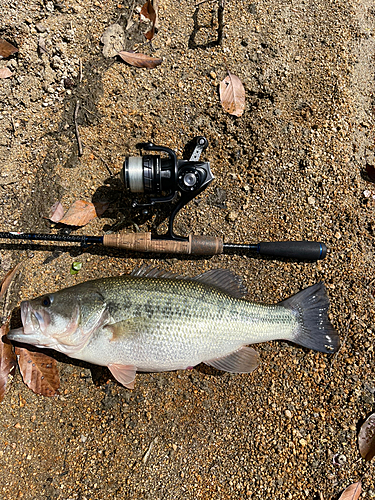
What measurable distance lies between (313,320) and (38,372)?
236 cm

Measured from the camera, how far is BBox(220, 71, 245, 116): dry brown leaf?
300 centimetres

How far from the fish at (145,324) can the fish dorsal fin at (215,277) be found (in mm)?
84

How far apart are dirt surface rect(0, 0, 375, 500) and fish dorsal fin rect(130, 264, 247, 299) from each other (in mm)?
186

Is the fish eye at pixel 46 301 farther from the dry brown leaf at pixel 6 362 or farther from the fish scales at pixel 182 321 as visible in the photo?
the dry brown leaf at pixel 6 362

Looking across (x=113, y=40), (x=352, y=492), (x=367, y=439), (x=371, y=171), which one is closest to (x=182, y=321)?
(x=367, y=439)

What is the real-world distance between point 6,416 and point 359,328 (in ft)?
10.1

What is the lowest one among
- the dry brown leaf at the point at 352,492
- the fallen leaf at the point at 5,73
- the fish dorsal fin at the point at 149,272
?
the dry brown leaf at the point at 352,492

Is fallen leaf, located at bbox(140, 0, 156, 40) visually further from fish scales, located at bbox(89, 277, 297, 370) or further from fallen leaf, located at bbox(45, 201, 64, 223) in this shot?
fish scales, located at bbox(89, 277, 297, 370)

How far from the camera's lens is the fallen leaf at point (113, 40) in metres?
2.95

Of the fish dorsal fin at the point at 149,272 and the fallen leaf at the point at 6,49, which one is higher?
the fallen leaf at the point at 6,49

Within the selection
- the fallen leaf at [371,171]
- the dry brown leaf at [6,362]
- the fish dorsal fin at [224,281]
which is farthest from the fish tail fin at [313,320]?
the dry brown leaf at [6,362]

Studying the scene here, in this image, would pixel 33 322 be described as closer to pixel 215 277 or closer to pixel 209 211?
pixel 215 277

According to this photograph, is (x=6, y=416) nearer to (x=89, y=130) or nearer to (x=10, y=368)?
(x=10, y=368)

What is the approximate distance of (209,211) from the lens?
300 cm
